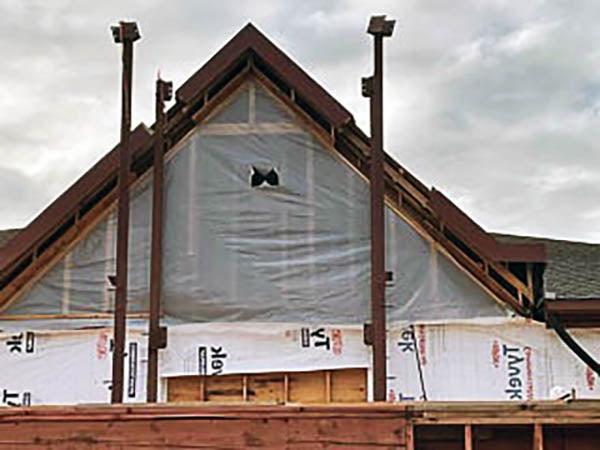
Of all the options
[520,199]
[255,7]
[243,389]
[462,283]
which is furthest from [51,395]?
[520,199]

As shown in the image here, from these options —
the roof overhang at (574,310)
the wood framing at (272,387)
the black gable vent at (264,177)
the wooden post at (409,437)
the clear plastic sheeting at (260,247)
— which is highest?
the black gable vent at (264,177)

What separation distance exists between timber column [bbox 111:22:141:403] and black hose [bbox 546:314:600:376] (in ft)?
14.6

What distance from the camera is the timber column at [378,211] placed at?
1077cm

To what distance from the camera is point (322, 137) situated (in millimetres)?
11711

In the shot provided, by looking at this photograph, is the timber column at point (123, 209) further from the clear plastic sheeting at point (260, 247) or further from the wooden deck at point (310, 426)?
the wooden deck at point (310, 426)

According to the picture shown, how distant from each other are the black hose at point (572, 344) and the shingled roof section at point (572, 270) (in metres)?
0.38

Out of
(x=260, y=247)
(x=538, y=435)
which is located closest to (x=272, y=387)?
(x=260, y=247)

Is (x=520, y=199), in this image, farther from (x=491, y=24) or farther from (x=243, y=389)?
(x=243, y=389)

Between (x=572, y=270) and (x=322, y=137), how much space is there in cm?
392

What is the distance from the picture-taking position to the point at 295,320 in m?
11.2

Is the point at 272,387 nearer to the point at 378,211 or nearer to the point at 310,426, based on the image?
the point at 378,211

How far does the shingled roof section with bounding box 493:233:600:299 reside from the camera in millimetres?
11773

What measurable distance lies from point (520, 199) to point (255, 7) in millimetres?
8601

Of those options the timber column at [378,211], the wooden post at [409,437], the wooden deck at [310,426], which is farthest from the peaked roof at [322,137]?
the wooden post at [409,437]
